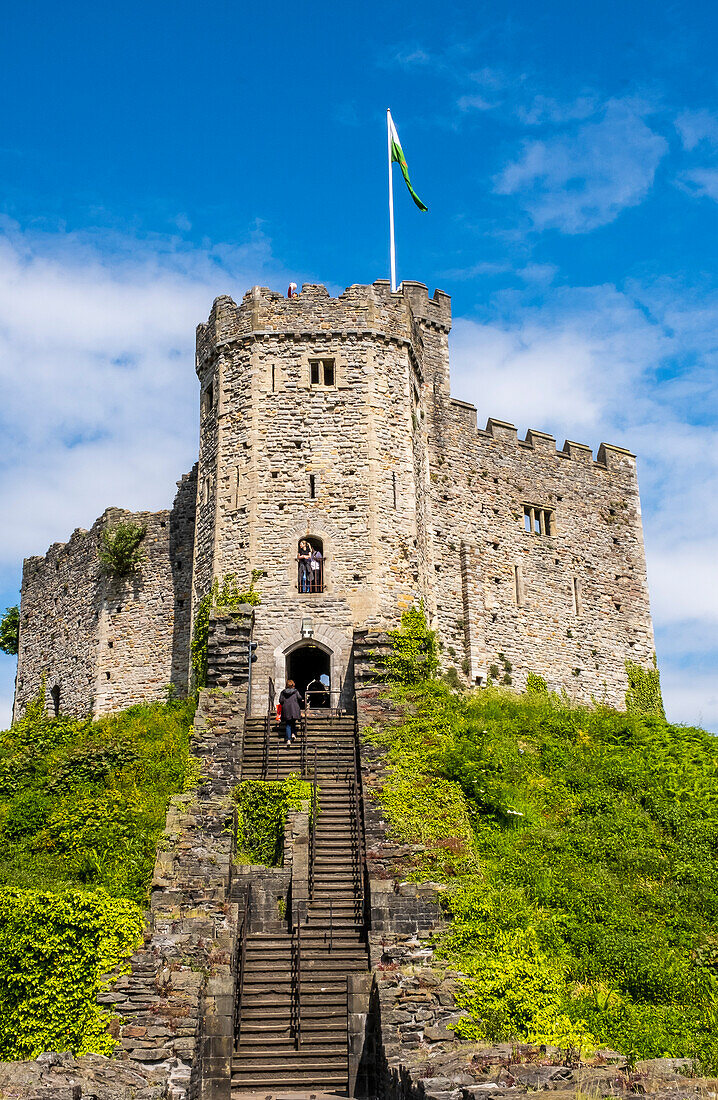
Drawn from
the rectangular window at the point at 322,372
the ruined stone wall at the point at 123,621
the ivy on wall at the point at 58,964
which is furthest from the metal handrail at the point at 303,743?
the rectangular window at the point at 322,372

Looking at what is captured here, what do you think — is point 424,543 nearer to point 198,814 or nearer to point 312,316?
point 312,316

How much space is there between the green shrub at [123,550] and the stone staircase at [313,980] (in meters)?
13.5

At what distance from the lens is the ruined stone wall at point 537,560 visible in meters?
30.0

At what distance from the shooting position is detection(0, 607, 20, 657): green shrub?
37.5 meters

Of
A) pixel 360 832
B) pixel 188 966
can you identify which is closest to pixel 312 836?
pixel 360 832

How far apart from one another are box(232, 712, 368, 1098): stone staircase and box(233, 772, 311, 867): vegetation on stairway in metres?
0.56

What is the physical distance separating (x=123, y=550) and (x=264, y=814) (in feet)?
45.3

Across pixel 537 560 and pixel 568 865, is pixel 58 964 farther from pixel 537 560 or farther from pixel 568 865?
pixel 537 560

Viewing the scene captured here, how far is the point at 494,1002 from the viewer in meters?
13.7

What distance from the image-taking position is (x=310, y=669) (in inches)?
1061

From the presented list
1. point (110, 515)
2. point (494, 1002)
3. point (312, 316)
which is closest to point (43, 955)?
point (494, 1002)

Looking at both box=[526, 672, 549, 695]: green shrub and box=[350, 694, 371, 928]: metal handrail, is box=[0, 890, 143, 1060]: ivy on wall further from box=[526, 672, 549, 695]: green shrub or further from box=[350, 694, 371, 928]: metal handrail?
box=[526, 672, 549, 695]: green shrub

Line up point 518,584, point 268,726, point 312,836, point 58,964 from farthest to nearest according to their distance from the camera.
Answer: point 518,584
point 268,726
point 312,836
point 58,964

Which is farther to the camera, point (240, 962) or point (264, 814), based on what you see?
point (264, 814)
